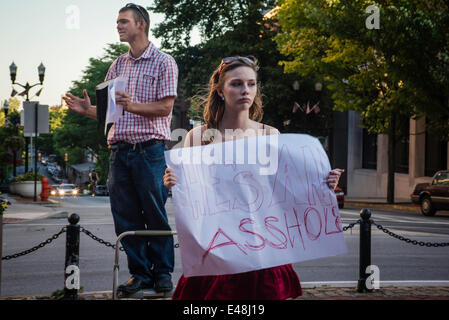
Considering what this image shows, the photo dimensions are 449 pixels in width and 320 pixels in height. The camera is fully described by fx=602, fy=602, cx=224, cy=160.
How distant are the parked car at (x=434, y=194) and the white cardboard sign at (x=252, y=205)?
18042 mm

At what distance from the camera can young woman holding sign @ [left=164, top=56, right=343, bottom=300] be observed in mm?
3283

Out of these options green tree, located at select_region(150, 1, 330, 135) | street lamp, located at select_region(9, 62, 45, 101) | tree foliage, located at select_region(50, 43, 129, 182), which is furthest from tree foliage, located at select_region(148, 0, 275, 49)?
tree foliage, located at select_region(50, 43, 129, 182)

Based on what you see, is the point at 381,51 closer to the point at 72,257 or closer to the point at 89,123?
the point at 72,257

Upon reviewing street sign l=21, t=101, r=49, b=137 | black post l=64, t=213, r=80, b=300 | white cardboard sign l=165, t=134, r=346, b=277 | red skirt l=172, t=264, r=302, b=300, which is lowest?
black post l=64, t=213, r=80, b=300

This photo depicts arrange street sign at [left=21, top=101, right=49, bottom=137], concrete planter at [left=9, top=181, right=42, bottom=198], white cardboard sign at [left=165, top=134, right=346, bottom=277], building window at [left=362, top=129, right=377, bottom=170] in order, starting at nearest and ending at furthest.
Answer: white cardboard sign at [left=165, top=134, right=346, bottom=277] → street sign at [left=21, top=101, right=49, bottom=137] → concrete planter at [left=9, top=181, right=42, bottom=198] → building window at [left=362, top=129, right=377, bottom=170]

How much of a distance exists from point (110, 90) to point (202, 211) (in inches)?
56.9

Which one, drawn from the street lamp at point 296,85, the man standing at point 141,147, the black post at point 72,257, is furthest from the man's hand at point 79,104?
the street lamp at point 296,85

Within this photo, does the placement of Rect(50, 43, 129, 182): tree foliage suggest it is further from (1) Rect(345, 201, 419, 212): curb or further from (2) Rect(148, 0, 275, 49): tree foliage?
(1) Rect(345, 201, 419, 212): curb

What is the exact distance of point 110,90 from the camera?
4.32 m

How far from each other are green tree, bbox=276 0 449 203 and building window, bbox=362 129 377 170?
1002cm

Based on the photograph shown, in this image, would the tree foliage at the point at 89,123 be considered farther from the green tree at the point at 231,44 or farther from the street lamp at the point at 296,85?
the street lamp at the point at 296,85

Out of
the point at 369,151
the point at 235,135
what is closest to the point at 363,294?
the point at 235,135
